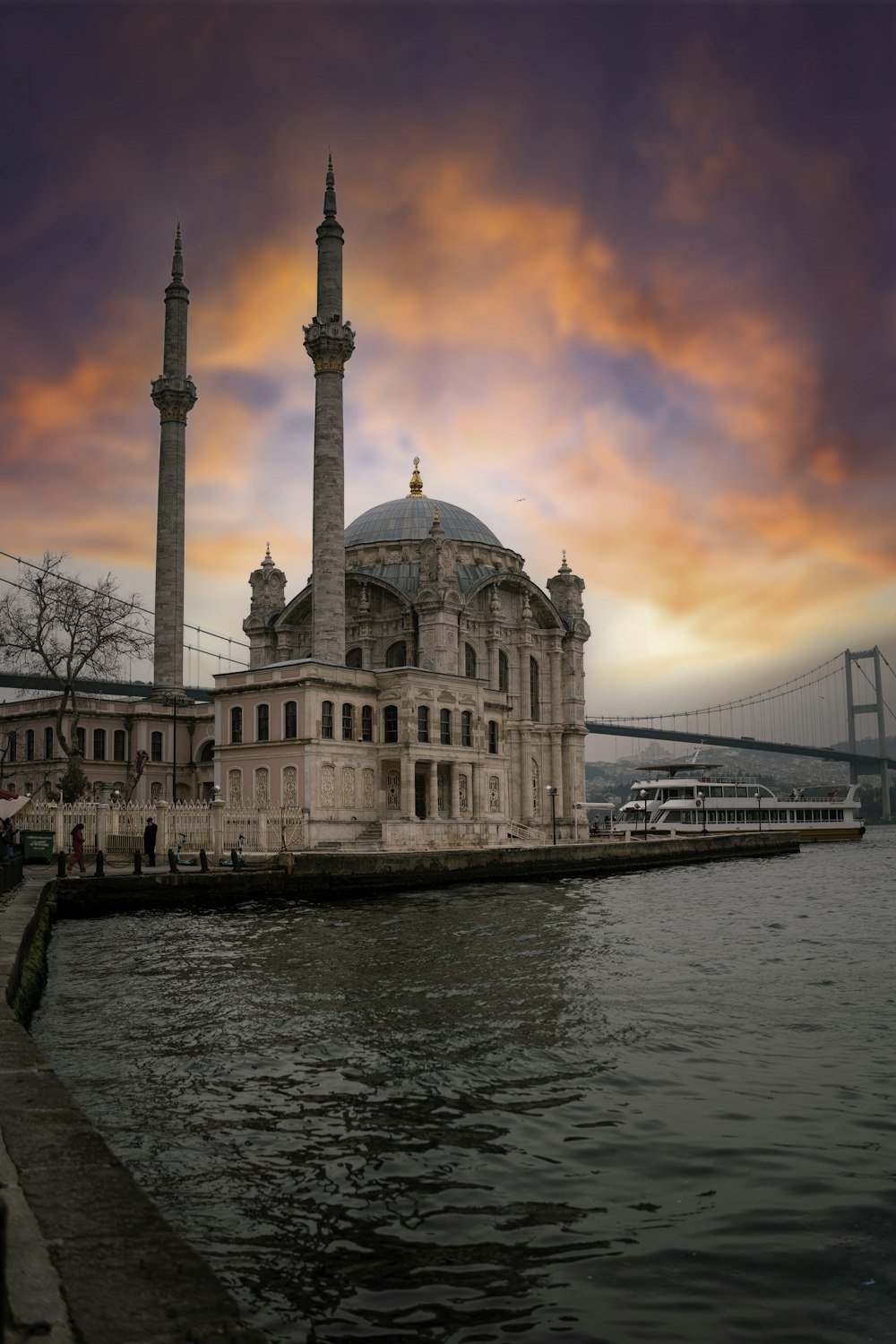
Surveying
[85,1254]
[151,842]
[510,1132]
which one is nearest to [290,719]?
[151,842]

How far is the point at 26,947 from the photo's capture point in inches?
558

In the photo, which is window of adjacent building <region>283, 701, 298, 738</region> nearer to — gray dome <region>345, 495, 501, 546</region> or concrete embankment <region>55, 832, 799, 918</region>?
concrete embankment <region>55, 832, 799, 918</region>

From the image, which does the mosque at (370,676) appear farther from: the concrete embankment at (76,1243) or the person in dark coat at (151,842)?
the concrete embankment at (76,1243)

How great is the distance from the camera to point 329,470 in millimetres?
43750

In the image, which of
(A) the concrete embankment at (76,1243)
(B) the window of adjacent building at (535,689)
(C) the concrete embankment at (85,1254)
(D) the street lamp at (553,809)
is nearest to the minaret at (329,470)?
(D) the street lamp at (553,809)

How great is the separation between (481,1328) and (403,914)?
1976 cm

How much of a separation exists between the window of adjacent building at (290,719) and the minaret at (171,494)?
1309cm

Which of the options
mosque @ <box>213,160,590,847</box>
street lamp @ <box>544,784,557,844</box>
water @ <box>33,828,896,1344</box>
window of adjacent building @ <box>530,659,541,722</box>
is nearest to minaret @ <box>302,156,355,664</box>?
mosque @ <box>213,160,590,847</box>

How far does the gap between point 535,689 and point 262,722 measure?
23.1 meters

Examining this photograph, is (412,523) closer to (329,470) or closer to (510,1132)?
(329,470)

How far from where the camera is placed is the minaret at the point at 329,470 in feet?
143

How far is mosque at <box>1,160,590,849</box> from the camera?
41500 mm

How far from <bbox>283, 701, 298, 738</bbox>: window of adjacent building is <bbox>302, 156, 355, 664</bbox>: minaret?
2.87 metres

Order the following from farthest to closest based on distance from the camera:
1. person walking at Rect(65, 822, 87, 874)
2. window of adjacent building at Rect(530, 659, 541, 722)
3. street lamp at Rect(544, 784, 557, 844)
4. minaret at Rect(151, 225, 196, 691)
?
1. window of adjacent building at Rect(530, 659, 541, 722)
2. minaret at Rect(151, 225, 196, 691)
3. street lamp at Rect(544, 784, 557, 844)
4. person walking at Rect(65, 822, 87, 874)
